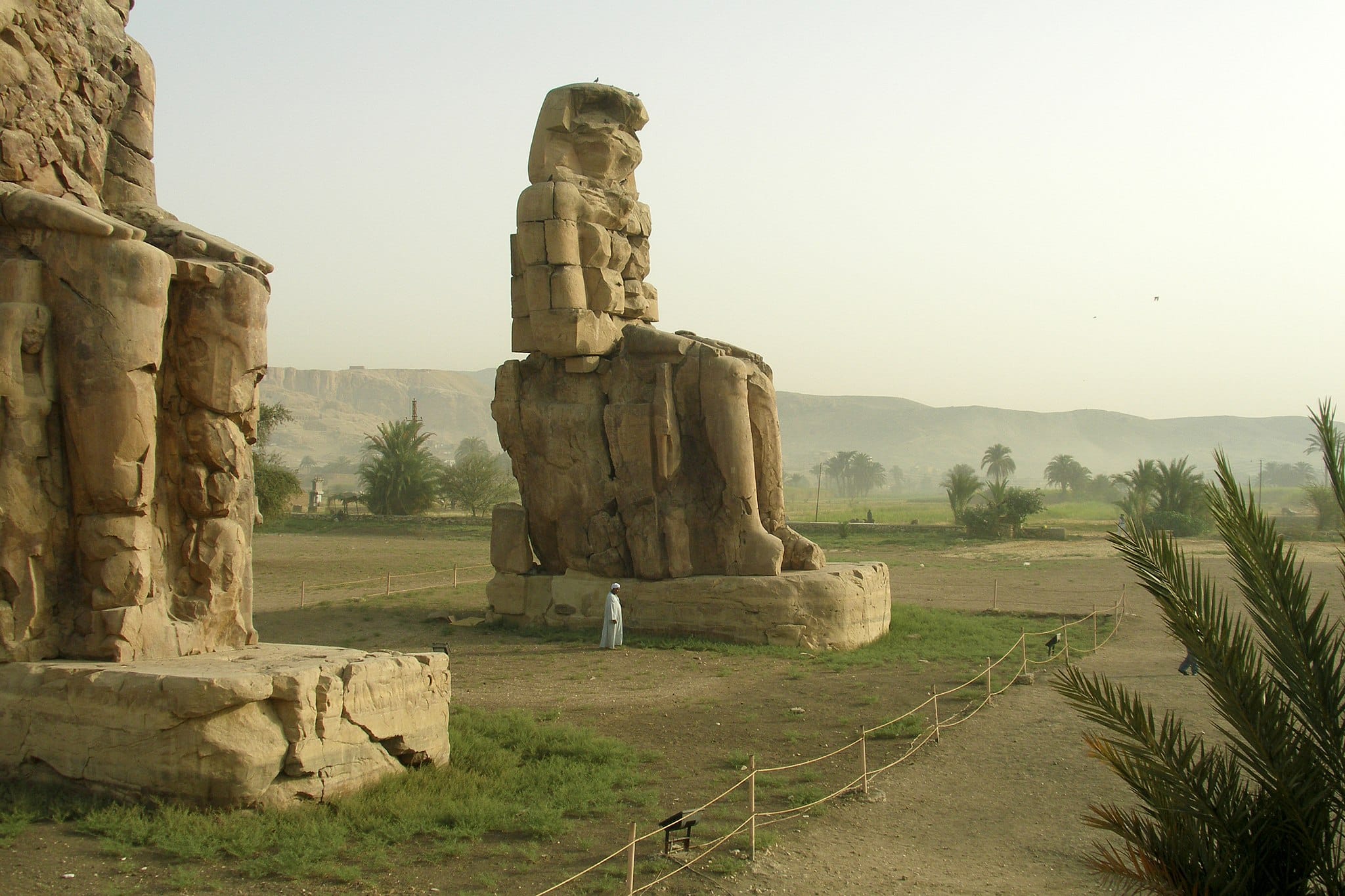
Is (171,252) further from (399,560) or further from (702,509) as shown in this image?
(399,560)

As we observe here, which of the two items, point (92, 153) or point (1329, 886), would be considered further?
point (92, 153)

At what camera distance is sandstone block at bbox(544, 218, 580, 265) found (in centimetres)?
1408

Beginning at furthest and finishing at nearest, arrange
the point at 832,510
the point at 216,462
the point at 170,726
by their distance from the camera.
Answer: the point at 832,510 < the point at 216,462 < the point at 170,726

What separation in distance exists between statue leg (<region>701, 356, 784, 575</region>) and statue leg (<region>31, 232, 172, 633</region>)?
24.6 feet

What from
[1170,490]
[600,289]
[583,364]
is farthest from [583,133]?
[1170,490]

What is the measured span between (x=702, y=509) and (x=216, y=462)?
7405 mm

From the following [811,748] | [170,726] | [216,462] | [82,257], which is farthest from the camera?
[811,748]

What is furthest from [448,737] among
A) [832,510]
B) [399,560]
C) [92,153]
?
[832,510]

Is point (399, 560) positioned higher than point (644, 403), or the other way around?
point (644, 403)

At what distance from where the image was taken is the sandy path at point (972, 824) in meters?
5.88

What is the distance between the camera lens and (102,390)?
6652 millimetres

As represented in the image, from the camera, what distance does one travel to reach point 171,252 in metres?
7.43

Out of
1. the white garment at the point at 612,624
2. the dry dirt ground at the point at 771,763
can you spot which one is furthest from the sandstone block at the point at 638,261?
the dry dirt ground at the point at 771,763

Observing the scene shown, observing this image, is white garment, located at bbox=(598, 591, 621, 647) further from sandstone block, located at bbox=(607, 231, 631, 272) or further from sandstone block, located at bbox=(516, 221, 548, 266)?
sandstone block, located at bbox=(607, 231, 631, 272)
